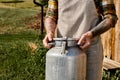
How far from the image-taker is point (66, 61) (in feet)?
11.6

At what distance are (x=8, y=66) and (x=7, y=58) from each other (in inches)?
29.6

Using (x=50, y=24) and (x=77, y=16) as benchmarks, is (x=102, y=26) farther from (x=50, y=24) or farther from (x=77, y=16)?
(x=50, y=24)

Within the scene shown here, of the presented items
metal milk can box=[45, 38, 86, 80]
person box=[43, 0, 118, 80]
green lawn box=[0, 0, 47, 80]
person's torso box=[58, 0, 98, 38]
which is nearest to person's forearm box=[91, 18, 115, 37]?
person box=[43, 0, 118, 80]

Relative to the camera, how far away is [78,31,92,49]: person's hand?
12.1 feet

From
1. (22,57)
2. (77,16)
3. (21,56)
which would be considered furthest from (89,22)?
(21,56)

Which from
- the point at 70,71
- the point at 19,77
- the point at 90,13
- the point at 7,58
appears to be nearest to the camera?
the point at 70,71

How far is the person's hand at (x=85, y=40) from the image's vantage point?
3.69m

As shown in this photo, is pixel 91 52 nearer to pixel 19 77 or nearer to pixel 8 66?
pixel 19 77

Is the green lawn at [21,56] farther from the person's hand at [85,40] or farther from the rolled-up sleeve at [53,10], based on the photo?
the person's hand at [85,40]

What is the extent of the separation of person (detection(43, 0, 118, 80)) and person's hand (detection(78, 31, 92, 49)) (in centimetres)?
8

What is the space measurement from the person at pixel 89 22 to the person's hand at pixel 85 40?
0.08 meters

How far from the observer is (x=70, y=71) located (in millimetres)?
3551

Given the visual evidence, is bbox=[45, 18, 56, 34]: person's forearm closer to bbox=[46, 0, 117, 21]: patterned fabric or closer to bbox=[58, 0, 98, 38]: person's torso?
bbox=[58, 0, 98, 38]: person's torso

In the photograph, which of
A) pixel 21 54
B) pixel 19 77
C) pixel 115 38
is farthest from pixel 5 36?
pixel 115 38
